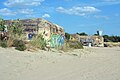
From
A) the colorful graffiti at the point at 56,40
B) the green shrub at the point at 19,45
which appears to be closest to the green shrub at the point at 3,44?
the green shrub at the point at 19,45

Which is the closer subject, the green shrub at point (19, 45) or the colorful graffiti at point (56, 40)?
the green shrub at point (19, 45)

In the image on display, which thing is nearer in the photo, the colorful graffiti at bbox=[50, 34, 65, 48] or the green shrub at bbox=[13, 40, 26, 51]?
the green shrub at bbox=[13, 40, 26, 51]

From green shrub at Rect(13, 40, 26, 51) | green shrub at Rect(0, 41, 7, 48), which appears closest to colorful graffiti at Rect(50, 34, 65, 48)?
green shrub at Rect(13, 40, 26, 51)

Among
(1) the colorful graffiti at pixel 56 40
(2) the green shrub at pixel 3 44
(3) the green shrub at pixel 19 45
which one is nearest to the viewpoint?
(3) the green shrub at pixel 19 45

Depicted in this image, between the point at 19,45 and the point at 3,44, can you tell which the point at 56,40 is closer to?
the point at 19,45

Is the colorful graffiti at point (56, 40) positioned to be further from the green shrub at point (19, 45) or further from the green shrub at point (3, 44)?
the green shrub at point (3, 44)

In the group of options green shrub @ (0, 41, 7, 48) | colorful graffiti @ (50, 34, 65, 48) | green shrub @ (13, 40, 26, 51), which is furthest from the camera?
colorful graffiti @ (50, 34, 65, 48)

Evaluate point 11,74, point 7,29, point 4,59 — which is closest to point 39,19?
point 7,29

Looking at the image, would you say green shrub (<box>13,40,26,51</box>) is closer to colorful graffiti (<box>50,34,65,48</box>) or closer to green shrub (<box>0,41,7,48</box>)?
green shrub (<box>0,41,7,48</box>)

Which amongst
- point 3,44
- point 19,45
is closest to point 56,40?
point 19,45

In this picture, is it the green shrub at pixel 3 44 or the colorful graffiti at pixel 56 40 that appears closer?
the green shrub at pixel 3 44

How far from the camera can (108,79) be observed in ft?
43.7

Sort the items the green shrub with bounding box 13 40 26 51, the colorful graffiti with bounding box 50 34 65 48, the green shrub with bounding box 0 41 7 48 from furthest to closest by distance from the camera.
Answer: the colorful graffiti with bounding box 50 34 65 48 → the green shrub with bounding box 0 41 7 48 → the green shrub with bounding box 13 40 26 51

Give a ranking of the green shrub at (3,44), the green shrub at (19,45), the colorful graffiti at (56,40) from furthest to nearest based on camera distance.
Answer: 1. the colorful graffiti at (56,40)
2. the green shrub at (3,44)
3. the green shrub at (19,45)
